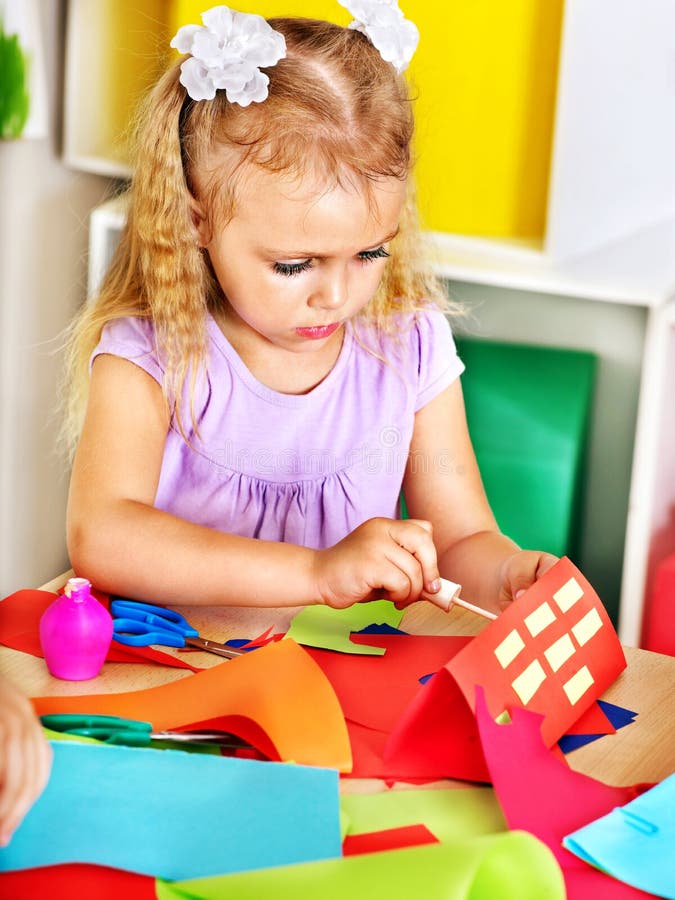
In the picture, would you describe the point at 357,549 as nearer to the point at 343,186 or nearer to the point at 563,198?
the point at 343,186

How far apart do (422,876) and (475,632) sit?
1.05 ft

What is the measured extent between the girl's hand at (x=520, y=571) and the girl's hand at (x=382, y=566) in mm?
87

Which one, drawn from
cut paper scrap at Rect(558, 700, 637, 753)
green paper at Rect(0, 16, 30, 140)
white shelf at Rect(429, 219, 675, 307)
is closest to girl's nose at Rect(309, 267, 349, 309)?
cut paper scrap at Rect(558, 700, 637, 753)

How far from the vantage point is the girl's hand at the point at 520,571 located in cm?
82

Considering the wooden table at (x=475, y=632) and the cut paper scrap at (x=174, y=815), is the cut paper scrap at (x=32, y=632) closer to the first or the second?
the wooden table at (x=475, y=632)

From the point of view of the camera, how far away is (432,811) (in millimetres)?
568

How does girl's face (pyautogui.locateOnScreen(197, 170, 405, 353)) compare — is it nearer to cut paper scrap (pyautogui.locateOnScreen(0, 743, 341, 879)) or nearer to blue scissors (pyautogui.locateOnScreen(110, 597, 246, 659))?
blue scissors (pyautogui.locateOnScreen(110, 597, 246, 659))

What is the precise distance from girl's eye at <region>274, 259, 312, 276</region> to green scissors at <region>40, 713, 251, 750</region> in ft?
1.24

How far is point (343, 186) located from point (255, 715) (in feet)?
1.34

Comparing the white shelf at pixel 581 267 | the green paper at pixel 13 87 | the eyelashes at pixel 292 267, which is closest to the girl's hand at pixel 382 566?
the eyelashes at pixel 292 267

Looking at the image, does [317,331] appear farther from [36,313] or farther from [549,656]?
[36,313]

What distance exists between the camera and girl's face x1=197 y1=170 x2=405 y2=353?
84 cm

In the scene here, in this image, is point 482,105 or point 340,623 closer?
point 340,623

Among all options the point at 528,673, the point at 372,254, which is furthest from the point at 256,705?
the point at 372,254
